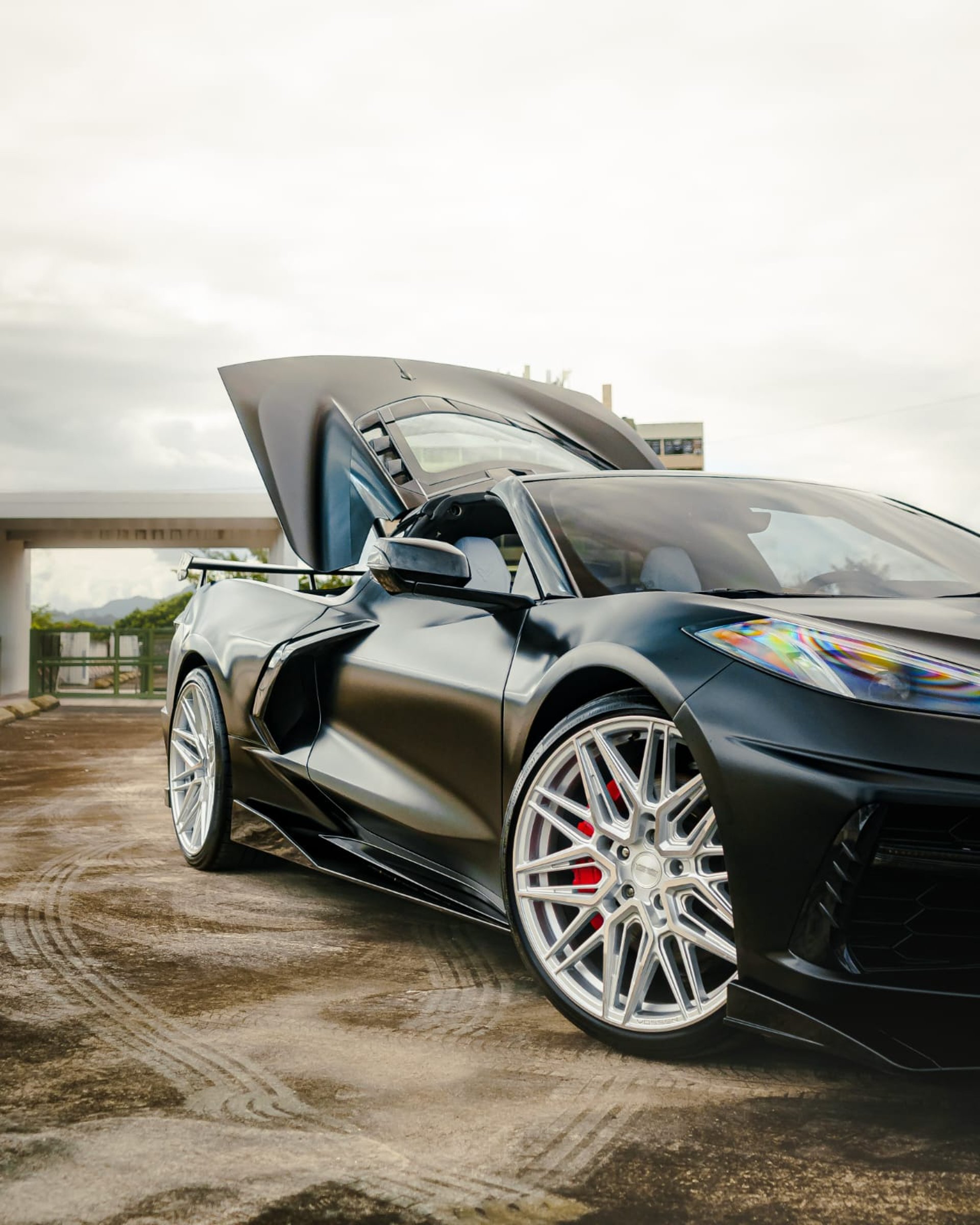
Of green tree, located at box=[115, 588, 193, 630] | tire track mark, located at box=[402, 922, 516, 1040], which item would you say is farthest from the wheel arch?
→ green tree, located at box=[115, 588, 193, 630]

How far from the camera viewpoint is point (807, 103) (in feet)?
42.1

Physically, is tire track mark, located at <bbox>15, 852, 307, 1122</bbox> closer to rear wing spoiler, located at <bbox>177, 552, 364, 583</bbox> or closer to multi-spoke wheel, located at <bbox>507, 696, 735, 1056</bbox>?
multi-spoke wheel, located at <bbox>507, 696, 735, 1056</bbox>

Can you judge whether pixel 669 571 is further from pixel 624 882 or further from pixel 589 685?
pixel 624 882

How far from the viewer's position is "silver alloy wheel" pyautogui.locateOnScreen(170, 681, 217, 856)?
4891 mm

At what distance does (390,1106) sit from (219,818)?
261cm

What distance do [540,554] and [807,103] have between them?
1127cm

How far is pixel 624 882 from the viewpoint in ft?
8.57

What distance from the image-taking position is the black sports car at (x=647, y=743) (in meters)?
2.14

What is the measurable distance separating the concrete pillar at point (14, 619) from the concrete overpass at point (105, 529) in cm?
2

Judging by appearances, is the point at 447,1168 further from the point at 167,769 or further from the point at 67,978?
the point at 167,769

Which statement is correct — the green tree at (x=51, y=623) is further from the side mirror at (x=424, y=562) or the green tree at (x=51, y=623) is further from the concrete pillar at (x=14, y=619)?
the side mirror at (x=424, y=562)

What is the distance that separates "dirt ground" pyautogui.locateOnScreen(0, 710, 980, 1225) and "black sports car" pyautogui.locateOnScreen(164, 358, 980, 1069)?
0.54ft

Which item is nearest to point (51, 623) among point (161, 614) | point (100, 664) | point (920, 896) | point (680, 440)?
point (161, 614)

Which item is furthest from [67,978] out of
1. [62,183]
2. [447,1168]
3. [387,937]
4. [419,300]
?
[62,183]
